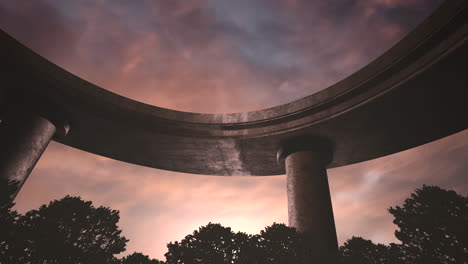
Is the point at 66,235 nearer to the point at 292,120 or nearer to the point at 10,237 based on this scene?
the point at 10,237

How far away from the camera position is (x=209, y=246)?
8727 mm

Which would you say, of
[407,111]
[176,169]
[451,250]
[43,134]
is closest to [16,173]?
[43,134]

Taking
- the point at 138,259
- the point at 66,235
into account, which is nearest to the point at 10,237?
the point at 66,235

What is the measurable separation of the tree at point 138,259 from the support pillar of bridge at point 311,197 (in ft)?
14.2

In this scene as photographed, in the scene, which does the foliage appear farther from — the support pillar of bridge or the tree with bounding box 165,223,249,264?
the support pillar of bridge

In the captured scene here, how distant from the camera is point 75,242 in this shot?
8.12 metres

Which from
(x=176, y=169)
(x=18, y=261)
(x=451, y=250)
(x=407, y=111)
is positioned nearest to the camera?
(x=18, y=261)

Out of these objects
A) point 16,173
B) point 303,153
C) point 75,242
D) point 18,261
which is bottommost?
point 18,261

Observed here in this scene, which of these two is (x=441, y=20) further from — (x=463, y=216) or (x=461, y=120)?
(x=463, y=216)

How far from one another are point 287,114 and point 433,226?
22.1 feet

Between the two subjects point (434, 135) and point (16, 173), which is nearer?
point (16, 173)

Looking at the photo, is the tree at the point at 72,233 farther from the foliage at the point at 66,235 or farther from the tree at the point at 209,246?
the tree at the point at 209,246

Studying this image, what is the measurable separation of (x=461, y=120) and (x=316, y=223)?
24.2 ft

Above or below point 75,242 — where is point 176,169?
above
